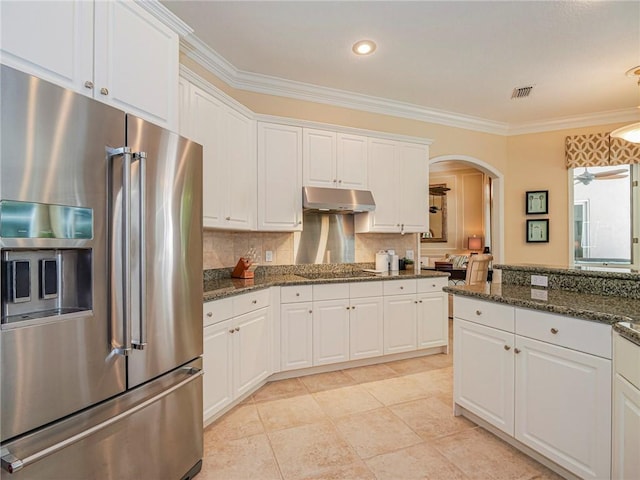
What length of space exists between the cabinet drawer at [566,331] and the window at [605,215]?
377 centimetres

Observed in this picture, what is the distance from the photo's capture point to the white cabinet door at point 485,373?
1.98 meters

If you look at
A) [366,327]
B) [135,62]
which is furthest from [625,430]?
[135,62]

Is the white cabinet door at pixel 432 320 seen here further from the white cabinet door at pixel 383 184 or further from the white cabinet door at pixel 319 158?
the white cabinet door at pixel 319 158

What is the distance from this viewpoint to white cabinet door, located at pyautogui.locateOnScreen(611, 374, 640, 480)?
130 cm

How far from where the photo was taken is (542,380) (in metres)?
1.78

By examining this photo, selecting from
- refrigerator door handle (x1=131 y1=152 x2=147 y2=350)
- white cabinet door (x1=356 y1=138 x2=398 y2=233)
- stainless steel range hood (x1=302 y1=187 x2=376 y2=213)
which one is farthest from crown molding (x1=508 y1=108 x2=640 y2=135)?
refrigerator door handle (x1=131 y1=152 x2=147 y2=350)

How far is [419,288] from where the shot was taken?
3.57m

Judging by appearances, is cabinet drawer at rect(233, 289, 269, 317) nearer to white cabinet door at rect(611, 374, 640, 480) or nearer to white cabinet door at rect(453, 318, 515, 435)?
white cabinet door at rect(453, 318, 515, 435)

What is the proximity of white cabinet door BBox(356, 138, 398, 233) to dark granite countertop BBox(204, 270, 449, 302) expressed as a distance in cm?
60

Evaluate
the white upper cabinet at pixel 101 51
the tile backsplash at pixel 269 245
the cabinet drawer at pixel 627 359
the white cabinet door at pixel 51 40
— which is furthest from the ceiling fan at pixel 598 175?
the white cabinet door at pixel 51 40

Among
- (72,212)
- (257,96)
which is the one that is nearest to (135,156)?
(72,212)

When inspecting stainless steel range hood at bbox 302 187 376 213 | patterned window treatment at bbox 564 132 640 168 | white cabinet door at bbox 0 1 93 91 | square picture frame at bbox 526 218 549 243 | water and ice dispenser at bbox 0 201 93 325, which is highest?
patterned window treatment at bbox 564 132 640 168

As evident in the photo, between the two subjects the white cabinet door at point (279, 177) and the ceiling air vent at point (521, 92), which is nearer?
the white cabinet door at point (279, 177)

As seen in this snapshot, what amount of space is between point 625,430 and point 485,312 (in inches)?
33.1
